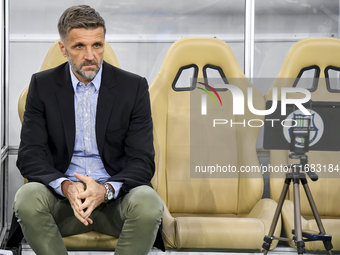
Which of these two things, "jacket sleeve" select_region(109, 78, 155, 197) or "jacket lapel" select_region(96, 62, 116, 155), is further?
"jacket lapel" select_region(96, 62, 116, 155)

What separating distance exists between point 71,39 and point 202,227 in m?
0.97

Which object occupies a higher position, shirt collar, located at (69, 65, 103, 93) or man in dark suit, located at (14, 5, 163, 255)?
shirt collar, located at (69, 65, 103, 93)

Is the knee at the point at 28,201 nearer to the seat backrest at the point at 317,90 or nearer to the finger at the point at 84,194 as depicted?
the finger at the point at 84,194

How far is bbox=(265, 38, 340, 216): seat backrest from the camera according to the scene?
2.24 metres

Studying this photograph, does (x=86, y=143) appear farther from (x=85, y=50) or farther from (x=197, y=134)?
(x=197, y=134)

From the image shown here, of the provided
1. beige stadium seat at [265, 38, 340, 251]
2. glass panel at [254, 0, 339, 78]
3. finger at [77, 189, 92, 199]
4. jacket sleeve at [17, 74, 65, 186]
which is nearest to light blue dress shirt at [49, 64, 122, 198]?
jacket sleeve at [17, 74, 65, 186]

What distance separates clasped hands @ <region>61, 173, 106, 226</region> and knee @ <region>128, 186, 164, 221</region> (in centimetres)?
12

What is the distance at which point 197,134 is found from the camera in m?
2.28

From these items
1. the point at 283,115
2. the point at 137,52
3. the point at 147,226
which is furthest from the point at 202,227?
the point at 137,52

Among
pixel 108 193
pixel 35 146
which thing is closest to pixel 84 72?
pixel 35 146

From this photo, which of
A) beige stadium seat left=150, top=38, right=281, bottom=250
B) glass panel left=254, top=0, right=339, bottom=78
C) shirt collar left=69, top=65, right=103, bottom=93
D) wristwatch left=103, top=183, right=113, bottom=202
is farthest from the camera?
glass panel left=254, top=0, right=339, bottom=78

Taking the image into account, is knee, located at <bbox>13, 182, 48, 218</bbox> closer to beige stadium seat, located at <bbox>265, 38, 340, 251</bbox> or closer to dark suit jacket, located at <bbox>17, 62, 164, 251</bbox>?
dark suit jacket, located at <bbox>17, 62, 164, 251</bbox>

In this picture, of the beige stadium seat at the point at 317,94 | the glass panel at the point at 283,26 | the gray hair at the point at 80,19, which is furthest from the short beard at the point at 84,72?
the glass panel at the point at 283,26

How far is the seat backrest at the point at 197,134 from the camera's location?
7.17ft
